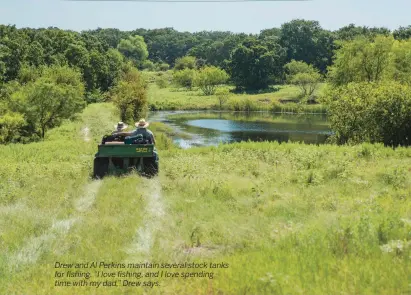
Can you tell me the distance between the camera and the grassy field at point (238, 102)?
88875 mm

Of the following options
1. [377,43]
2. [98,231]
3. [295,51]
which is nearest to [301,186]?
[98,231]

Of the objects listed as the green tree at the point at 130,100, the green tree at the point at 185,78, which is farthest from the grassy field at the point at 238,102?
the green tree at the point at 130,100

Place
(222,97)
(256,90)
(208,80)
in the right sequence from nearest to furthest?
(222,97)
(208,80)
(256,90)

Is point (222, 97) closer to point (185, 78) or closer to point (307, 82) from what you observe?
point (307, 82)

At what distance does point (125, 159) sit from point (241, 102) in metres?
76.8

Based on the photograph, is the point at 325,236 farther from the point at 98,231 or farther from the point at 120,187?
the point at 120,187

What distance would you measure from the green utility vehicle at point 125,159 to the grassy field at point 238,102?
243 feet

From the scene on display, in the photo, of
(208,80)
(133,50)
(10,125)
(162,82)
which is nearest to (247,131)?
(10,125)

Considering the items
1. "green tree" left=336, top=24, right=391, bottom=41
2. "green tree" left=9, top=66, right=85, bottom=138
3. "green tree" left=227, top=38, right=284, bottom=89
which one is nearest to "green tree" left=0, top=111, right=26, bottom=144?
"green tree" left=9, top=66, right=85, bottom=138

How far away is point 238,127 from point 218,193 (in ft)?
159

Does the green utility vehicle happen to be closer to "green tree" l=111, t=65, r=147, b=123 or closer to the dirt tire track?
the dirt tire track

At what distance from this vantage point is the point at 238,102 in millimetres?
90812

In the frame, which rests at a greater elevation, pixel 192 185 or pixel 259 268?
pixel 259 268

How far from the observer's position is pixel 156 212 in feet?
33.1
